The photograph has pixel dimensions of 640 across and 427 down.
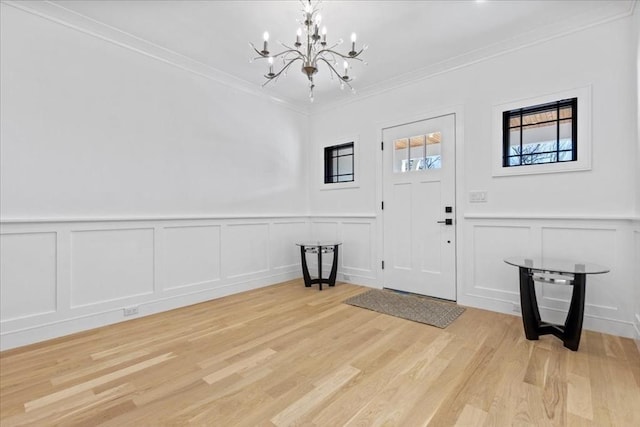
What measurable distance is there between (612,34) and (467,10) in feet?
4.33

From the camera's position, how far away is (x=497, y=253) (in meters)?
3.33

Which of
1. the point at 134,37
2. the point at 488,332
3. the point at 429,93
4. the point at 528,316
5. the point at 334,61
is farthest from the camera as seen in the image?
the point at 429,93

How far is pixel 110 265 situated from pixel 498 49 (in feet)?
15.2

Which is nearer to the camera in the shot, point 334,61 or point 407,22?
point 407,22

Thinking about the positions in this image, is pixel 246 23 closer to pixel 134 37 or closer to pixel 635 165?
pixel 134 37

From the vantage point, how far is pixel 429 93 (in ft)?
12.7

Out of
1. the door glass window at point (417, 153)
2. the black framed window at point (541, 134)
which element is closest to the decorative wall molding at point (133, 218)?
the door glass window at point (417, 153)

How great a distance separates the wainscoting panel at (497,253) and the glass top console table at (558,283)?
458mm

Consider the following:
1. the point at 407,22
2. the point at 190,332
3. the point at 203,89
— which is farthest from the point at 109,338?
the point at 407,22

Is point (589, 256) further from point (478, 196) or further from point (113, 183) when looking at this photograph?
point (113, 183)

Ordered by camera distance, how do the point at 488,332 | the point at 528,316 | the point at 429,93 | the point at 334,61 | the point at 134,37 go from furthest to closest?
the point at 429,93 → the point at 334,61 → the point at 134,37 → the point at 488,332 → the point at 528,316

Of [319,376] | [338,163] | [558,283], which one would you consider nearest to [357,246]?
[338,163]

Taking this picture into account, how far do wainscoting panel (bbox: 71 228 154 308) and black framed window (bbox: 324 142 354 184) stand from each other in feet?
9.18

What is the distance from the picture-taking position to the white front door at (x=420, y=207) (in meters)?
3.70
